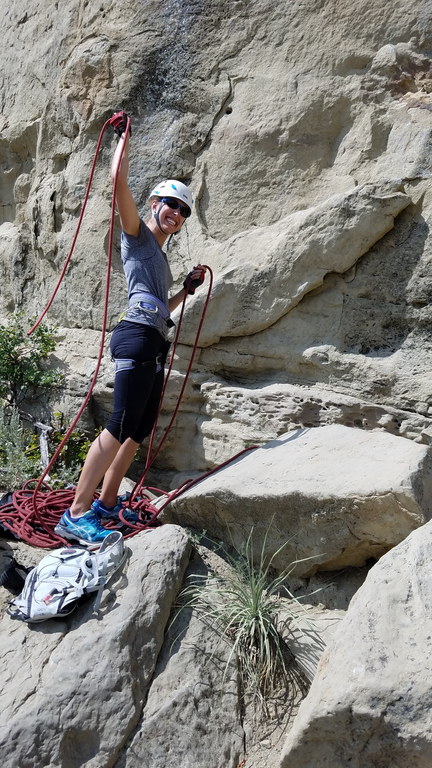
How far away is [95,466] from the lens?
4043 mm

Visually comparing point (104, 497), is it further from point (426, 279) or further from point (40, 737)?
point (426, 279)

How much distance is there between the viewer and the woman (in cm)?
406

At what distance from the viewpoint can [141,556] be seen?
368cm

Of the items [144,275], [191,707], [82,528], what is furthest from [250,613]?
[144,275]

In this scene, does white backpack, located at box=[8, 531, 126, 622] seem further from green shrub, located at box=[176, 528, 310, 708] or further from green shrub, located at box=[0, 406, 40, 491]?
green shrub, located at box=[0, 406, 40, 491]

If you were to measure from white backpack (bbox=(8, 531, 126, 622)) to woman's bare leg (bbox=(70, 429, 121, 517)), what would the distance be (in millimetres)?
394

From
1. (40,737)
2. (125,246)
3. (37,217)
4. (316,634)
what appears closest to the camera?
(40,737)

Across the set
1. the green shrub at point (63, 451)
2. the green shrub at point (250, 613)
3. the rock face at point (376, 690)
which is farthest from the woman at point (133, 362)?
the rock face at point (376, 690)

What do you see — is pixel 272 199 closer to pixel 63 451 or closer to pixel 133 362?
pixel 133 362

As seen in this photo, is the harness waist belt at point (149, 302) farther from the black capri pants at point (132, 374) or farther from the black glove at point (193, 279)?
the black glove at point (193, 279)

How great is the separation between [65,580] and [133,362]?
1.23 metres

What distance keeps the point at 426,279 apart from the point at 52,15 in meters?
4.51

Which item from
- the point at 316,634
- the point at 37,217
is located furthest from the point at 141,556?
the point at 37,217

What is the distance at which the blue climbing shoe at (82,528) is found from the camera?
158 inches
